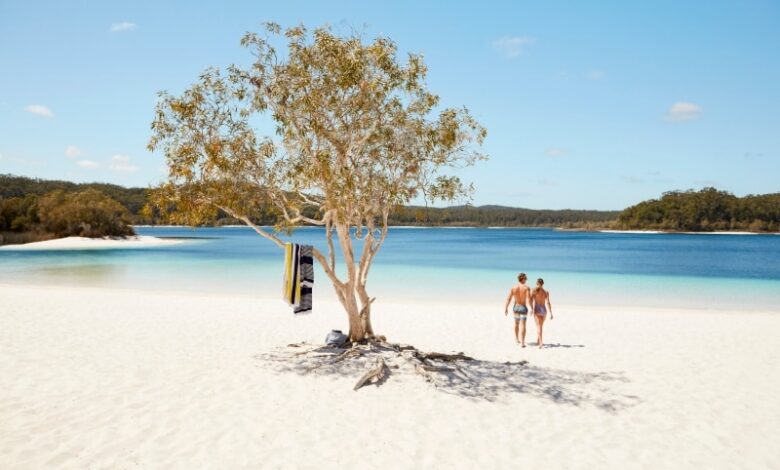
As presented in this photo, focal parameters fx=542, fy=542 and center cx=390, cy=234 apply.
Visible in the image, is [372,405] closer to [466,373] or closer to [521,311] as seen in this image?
[466,373]

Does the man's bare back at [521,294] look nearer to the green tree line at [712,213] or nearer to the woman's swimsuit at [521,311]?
the woman's swimsuit at [521,311]

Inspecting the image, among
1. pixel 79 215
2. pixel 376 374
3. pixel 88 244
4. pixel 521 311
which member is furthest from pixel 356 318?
pixel 79 215

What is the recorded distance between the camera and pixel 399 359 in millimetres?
9391

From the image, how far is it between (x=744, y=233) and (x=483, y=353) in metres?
153

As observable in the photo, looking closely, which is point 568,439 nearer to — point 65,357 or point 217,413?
point 217,413

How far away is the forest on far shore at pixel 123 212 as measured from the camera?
70.7 metres

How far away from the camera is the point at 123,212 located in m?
76.4

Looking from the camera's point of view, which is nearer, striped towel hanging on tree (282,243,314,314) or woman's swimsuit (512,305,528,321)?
striped towel hanging on tree (282,243,314,314)

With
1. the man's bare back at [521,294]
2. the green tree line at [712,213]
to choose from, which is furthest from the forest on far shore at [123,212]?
the man's bare back at [521,294]

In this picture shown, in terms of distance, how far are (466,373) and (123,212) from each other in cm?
7803

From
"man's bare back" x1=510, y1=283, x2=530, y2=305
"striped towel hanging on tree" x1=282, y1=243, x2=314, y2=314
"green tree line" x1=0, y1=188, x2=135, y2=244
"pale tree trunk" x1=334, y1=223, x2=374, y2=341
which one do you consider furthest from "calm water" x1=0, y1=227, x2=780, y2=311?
"green tree line" x1=0, y1=188, x2=135, y2=244

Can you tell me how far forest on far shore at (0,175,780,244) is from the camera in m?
70.7

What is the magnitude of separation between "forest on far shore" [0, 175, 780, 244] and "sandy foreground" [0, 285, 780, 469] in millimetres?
50393

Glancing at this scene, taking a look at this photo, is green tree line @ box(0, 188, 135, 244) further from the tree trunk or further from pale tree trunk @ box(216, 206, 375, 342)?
the tree trunk
